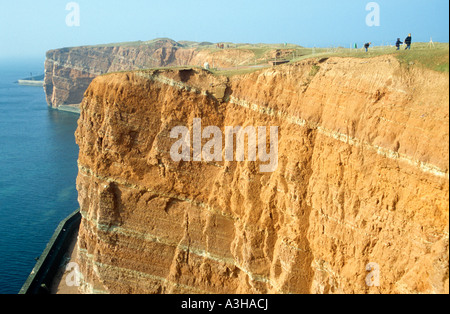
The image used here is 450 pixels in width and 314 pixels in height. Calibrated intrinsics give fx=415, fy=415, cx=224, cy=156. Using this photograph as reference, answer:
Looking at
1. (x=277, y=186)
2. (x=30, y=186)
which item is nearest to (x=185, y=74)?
(x=277, y=186)

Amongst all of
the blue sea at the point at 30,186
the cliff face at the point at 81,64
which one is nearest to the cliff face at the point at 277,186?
the blue sea at the point at 30,186

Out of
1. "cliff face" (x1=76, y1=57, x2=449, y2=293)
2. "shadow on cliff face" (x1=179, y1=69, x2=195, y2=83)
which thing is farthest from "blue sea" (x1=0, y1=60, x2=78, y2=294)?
"shadow on cliff face" (x1=179, y1=69, x2=195, y2=83)

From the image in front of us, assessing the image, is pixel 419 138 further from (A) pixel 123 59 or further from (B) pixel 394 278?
(A) pixel 123 59

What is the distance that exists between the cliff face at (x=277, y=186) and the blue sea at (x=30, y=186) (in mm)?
13445

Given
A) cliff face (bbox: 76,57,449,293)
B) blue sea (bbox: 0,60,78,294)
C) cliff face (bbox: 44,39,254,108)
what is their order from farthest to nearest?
cliff face (bbox: 44,39,254,108) → blue sea (bbox: 0,60,78,294) → cliff face (bbox: 76,57,449,293)

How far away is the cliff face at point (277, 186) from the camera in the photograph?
2058 cm

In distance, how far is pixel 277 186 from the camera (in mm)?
28031

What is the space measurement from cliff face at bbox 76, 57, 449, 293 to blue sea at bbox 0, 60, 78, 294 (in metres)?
13.4

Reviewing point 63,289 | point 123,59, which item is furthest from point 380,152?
point 123,59

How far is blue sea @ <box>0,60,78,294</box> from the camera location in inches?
1890

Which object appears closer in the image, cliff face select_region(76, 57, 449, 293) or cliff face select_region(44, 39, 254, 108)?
cliff face select_region(76, 57, 449, 293)

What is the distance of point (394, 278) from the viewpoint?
21078 mm

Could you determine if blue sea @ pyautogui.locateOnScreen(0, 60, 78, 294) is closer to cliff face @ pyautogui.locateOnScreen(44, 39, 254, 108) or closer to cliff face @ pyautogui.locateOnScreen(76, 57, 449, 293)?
cliff face @ pyautogui.locateOnScreen(76, 57, 449, 293)

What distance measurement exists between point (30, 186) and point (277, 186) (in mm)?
50974
